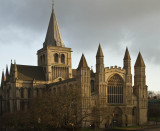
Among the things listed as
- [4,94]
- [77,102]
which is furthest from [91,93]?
[4,94]

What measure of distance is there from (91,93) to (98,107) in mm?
9732

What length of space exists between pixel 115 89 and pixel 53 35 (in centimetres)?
3193

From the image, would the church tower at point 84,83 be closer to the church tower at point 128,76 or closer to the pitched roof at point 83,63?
the pitched roof at point 83,63

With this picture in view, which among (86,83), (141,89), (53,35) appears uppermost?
(53,35)

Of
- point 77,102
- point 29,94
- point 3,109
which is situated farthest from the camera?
point 3,109

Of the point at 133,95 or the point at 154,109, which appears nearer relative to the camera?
→ the point at 133,95

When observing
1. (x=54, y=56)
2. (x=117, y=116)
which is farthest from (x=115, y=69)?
(x=54, y=56)

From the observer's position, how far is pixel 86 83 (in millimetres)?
71125

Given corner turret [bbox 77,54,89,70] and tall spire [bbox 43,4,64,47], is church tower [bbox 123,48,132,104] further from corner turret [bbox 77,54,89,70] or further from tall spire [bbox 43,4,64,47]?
tall spire [bbox 43,4,64,47]

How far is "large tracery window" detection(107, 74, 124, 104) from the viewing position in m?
75.5

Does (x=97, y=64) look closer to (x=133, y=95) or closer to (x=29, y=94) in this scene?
(x=133, y=95)

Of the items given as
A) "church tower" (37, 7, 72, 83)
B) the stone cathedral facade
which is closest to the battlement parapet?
the stone cathedral facade

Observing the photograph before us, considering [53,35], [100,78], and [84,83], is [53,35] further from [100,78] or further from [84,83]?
[84,83]

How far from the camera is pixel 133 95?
260 feet
